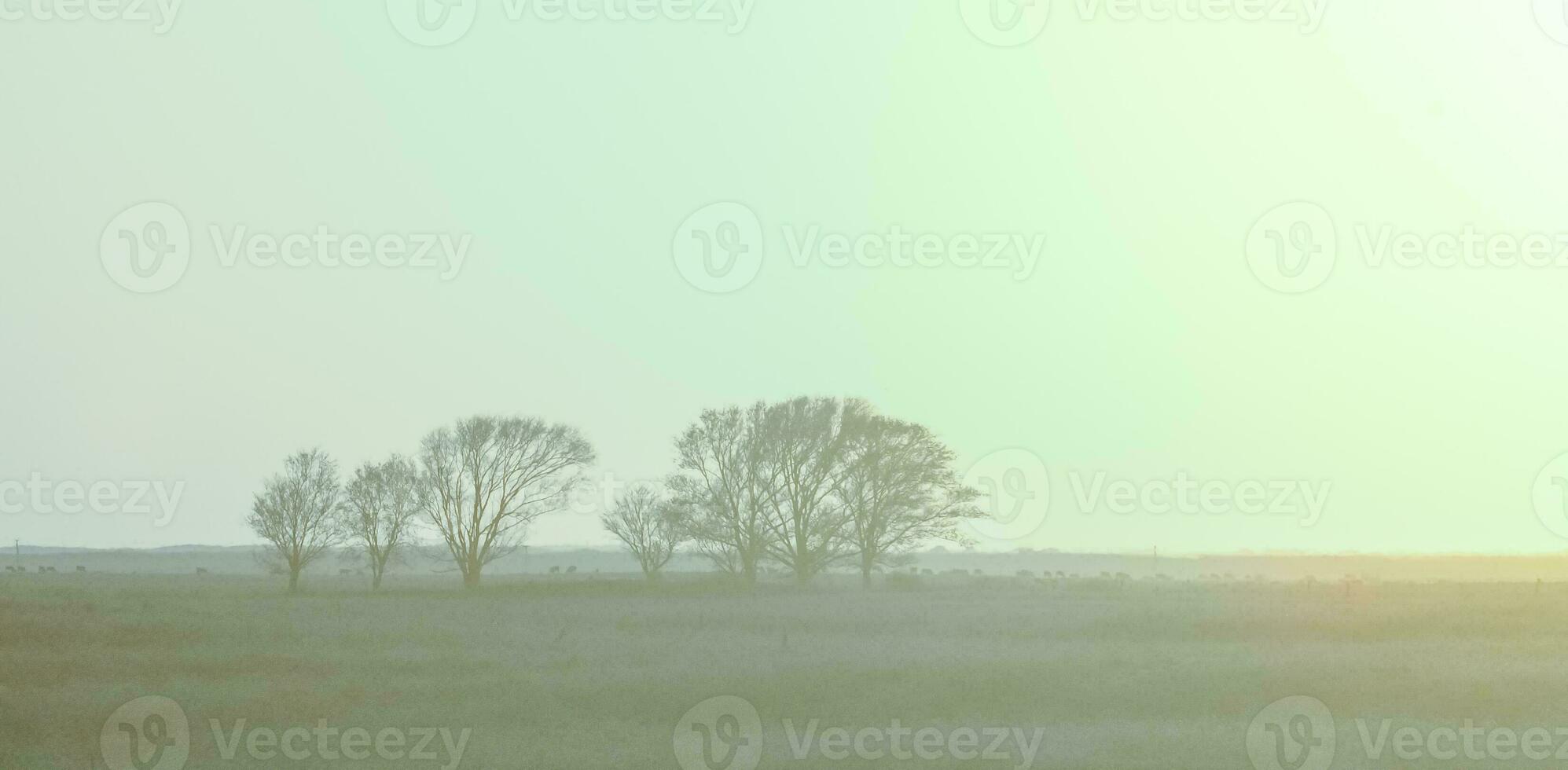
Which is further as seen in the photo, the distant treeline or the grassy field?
the distant treeline

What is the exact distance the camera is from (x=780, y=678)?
24.8 meters

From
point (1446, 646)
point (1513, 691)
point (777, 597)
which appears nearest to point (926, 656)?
point (1513, 691)

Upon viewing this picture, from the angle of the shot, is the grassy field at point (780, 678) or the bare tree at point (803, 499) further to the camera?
the bare tree at point (803, 499)

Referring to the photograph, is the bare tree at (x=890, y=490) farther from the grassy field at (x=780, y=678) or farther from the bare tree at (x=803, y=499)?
the grassy field at (x=780, y=678)

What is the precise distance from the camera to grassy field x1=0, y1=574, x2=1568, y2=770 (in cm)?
1988

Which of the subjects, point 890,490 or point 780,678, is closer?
point 780,678

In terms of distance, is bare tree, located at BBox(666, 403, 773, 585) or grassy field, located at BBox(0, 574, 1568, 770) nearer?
grassy field, located at BBox(0, 574, 1568, 770)

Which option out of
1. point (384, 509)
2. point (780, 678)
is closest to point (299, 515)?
point (384, 509)

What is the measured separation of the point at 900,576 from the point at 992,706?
159 ft

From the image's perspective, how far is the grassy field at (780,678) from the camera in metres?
19.9

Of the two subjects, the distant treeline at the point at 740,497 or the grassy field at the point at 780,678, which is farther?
the distant treeline at the point at 740,497

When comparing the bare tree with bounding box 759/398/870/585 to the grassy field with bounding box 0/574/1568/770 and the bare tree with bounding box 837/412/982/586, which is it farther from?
the grassy field with bounding box 0/574/1568/770

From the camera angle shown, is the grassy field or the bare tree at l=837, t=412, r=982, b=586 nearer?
the grassy field

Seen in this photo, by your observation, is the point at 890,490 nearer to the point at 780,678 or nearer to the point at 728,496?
the point at 728,496
